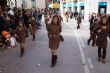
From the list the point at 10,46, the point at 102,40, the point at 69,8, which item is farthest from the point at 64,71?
the point at 69,8

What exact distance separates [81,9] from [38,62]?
53.5 meters

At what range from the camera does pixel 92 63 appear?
12.5m

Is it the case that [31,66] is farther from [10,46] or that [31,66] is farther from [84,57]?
[10,46]

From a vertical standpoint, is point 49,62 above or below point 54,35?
below

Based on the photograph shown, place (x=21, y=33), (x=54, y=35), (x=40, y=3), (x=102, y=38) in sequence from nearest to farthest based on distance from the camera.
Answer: (x=54, y=35), (x=102, y=38), (x=21, y=33), (x=40, y=3)

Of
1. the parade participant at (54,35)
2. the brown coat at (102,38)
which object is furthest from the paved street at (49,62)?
the brown coat at (102,38)

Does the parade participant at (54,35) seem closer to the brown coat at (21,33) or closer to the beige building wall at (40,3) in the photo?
the brown coat at (21,33)

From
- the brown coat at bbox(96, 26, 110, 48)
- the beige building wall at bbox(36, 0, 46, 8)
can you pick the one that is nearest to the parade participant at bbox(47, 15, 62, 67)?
the brown coat at bbox(96, 26, 110, 48)

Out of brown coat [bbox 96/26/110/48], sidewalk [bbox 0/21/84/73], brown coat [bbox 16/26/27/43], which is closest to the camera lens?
sidewalk [bbox 0/21/84/73]

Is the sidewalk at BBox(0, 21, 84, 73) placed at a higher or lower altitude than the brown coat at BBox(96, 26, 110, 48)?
lower

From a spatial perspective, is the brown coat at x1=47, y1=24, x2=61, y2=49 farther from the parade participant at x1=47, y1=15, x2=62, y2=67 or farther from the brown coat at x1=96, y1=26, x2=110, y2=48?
the brown coat at x1=96, y1=26, x2=110, y2=48

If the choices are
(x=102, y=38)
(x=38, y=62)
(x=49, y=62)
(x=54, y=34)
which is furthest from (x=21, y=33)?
(x=102, y=38)

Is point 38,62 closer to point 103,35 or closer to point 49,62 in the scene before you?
point 49,62

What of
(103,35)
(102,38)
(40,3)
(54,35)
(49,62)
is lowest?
(40,3)
